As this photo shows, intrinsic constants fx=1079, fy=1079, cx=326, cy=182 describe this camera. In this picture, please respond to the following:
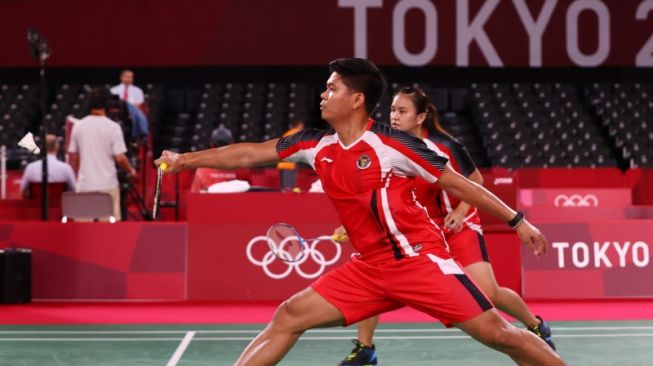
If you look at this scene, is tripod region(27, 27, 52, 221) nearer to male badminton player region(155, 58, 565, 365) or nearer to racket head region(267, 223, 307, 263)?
racket head region(267, 223, 307, 263)

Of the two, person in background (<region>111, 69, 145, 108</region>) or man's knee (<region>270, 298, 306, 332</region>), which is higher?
person in background (<region>111, 69, 145, 108</region>)

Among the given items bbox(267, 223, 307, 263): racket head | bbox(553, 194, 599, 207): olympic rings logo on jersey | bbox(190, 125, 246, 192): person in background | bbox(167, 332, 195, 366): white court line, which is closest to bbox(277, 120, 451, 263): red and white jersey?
bbox(267, 223, 307, 263): racket head

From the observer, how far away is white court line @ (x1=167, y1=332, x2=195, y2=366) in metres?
6.20

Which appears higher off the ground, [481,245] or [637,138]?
[637,138]

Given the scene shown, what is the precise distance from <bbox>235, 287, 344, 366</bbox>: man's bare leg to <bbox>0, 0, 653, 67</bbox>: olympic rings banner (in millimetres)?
16001

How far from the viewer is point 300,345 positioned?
6797 millimetres

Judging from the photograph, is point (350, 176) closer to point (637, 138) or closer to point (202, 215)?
point (202, 215)

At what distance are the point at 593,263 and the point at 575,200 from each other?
451cm

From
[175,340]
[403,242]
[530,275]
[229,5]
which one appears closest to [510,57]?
[229,5]

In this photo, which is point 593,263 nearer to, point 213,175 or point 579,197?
point 213,175

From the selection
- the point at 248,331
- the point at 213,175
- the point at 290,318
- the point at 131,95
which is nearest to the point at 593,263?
the point at 248,331

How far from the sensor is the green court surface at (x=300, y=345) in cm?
621

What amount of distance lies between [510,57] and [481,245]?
14.5m

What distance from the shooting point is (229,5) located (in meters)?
19.9
